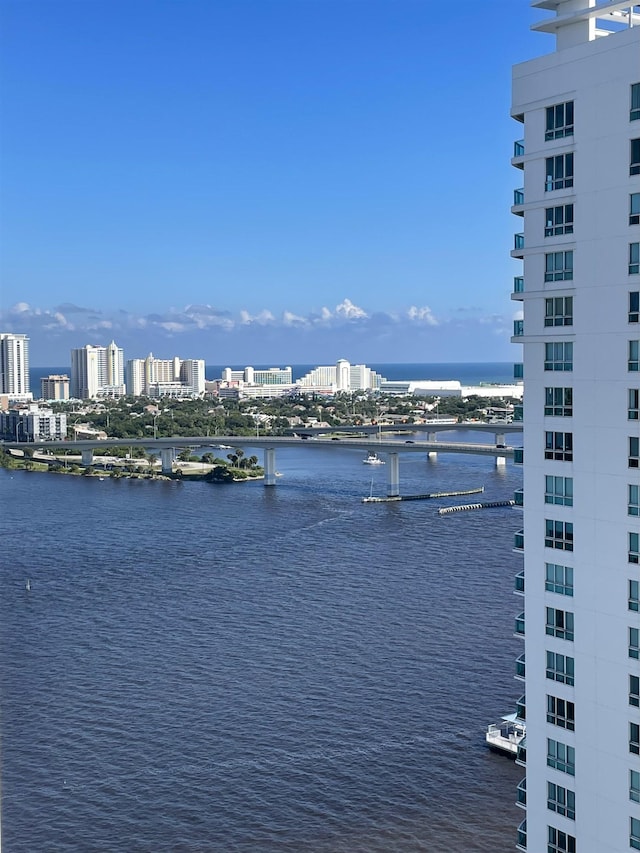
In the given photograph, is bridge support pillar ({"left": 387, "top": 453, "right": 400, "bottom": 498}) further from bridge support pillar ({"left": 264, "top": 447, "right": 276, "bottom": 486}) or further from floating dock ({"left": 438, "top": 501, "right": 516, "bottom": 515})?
bridge support pillar ({"left": 264, "top": 447, "right": 276, "bottom": 486})

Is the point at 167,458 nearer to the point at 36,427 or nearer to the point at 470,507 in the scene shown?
the point at 36,427

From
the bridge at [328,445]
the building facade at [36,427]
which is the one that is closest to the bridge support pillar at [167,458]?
the bridge at [328,445]

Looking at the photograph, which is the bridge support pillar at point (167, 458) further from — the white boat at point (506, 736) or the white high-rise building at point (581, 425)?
the white high-rise building at point (581, 425)

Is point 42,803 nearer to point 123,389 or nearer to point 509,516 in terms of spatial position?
point 509,516

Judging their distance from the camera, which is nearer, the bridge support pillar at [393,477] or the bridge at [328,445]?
the bridge support pillar at [393,477]

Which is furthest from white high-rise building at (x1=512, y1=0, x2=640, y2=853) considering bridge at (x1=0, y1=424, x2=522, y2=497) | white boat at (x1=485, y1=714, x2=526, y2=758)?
bridge at (x1=0, y1=424, x2=522, y2=497)

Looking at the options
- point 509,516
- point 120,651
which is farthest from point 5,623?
point 509,516
